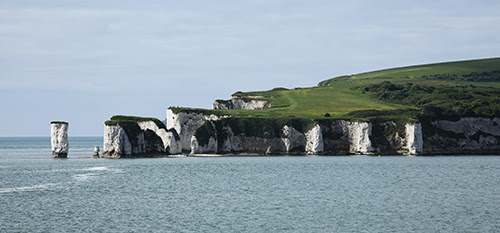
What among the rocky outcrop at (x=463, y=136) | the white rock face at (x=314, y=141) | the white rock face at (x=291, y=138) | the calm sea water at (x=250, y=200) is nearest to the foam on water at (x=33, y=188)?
the calm sea water at (x=250, y=200)

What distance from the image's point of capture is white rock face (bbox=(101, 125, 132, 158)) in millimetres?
112500

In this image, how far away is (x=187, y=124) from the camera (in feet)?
A: 425

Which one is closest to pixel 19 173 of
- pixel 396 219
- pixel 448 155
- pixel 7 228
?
pixel 7 228

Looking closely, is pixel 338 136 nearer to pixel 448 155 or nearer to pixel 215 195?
pixel 448 155

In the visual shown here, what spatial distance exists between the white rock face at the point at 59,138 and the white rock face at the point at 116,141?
26.6 ft

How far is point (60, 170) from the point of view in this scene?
267ft

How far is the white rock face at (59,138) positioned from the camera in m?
109

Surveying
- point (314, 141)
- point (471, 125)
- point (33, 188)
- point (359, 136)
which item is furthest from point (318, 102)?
point (33, 188)

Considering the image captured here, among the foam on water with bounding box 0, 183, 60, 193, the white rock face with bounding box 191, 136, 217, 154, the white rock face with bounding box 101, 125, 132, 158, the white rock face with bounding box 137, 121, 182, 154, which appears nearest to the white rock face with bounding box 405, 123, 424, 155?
the white rock face with bounding box 191, 136, 217, 154

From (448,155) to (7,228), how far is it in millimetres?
105668

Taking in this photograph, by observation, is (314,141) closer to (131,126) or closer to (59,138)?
(131,126)

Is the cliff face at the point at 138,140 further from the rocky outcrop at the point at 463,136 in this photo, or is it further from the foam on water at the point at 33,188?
the rocky outcrop at the point at 463,136

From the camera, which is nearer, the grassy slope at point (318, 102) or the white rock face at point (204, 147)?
the white rock face at point (204, 147)

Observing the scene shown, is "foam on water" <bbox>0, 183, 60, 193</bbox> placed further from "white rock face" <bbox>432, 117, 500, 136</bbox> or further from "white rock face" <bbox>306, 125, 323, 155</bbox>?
"white rock face" <bbox>432, 117, 500, 136</bbox>
